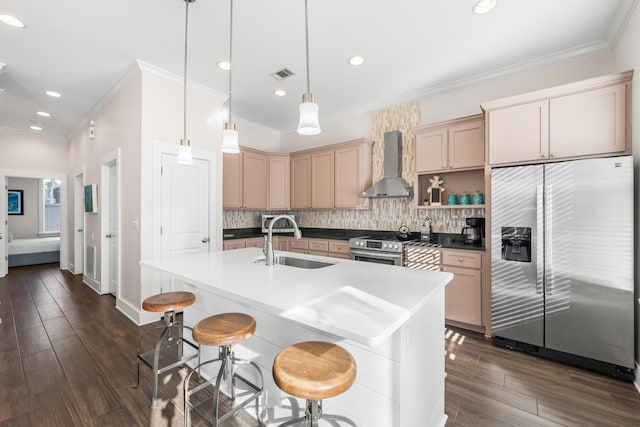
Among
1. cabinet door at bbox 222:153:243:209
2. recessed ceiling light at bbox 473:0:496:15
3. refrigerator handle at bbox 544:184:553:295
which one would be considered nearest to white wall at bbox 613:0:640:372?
refrigerator handle at bbox 544:184:553:295

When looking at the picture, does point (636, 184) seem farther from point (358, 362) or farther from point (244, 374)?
point (244, 374)

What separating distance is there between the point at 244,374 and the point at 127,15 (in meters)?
3.09

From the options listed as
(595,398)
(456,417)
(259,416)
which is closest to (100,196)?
(259,416)

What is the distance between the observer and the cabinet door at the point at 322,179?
471 cm

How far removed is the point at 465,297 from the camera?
3.06m

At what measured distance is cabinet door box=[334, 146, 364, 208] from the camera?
14.4 ft

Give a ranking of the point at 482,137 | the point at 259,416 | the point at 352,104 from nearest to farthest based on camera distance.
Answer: the point at 259,416
the point at 482,137
the point at 352,104

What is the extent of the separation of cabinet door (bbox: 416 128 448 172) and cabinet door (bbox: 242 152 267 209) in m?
2.73

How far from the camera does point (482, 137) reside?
320 centimetres

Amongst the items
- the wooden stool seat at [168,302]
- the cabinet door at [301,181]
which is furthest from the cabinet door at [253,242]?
the wooden stool seat at [168,302]

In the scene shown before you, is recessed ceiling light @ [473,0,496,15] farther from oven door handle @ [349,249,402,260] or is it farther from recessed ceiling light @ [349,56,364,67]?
oven door handle @ [349,249,402,260]

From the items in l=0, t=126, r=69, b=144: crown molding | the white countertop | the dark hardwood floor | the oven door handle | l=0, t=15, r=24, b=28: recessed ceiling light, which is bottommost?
the dark hardwood floor

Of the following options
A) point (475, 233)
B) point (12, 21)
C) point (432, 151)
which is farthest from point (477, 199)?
point (12, 21)

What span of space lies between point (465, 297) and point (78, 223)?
6990 millimetres
